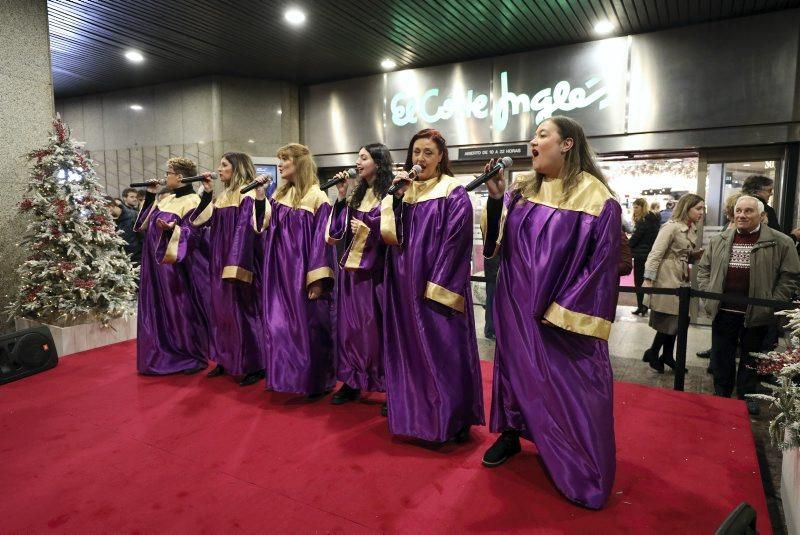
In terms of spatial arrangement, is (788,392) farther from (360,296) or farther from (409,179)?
(360,296)

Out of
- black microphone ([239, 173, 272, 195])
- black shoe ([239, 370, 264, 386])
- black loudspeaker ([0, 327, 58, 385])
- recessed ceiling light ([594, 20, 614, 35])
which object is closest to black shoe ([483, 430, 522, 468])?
black shoe ([239, 370, 264, 386])

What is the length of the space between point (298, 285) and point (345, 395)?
789mm

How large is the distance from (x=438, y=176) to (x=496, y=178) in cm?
45

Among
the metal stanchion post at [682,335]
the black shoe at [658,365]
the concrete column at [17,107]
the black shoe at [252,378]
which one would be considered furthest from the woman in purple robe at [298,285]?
the concrete column at [17,107]

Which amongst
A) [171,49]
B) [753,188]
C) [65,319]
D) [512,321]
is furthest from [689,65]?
[65,319]

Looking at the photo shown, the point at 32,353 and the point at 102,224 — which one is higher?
the point at 102,224

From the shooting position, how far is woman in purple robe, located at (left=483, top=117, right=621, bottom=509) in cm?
199

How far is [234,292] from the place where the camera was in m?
3.58

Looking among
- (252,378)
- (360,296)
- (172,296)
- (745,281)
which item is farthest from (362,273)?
(745,281)

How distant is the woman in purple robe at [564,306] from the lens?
1.99 m

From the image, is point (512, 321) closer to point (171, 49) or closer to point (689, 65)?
point (689, 65)

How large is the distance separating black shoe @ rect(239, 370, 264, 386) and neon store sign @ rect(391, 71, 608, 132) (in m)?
4.46

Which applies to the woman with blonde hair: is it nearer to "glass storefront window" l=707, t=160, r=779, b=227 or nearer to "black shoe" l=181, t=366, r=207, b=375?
"glass storefront window" l=707, t=160, r=779, b=227

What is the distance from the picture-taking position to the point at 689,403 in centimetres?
323
